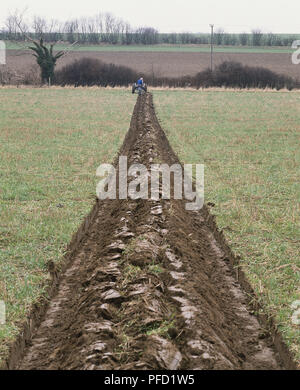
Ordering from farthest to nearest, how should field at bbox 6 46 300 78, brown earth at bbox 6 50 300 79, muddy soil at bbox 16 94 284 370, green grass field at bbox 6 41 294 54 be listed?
green grass field at bbox 6 41 294 54, field at bbox 6 46 300 78, brown earth at bbox 6 50 300 79, muddy soil at bbox 16 94 284 370

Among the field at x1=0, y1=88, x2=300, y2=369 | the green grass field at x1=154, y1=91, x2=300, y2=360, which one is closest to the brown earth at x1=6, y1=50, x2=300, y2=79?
the green grass field at x1=154, y1=91, x2=300, y2=360

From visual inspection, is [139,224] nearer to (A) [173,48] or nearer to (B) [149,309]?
(B) [149,309]

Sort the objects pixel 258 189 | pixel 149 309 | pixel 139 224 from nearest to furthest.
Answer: pixel 149 309
pixel 139 224
pixel 258 189

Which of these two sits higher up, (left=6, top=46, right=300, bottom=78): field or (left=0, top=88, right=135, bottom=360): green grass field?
(left=6, top=46, right=300, bottom=78): field

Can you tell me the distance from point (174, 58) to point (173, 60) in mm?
2110

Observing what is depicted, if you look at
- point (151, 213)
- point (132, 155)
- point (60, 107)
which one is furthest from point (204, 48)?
point (151, 213)

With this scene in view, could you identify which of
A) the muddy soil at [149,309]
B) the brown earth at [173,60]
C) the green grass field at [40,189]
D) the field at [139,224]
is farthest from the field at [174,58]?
the muddy soil at [149,309]

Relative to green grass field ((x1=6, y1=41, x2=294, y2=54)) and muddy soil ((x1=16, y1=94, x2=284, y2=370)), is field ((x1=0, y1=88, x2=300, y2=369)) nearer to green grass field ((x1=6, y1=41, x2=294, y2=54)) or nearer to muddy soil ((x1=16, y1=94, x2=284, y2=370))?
muddy soil ((x1=16, y1=94, x2=284, y2=370))

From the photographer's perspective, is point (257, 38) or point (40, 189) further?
point (257, 38)

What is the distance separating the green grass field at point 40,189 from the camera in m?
Answer: 5.29

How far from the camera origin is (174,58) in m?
70.2

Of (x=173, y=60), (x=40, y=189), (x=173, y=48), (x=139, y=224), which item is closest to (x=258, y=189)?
(x=139, y=224)

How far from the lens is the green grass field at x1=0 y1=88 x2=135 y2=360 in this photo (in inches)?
208
